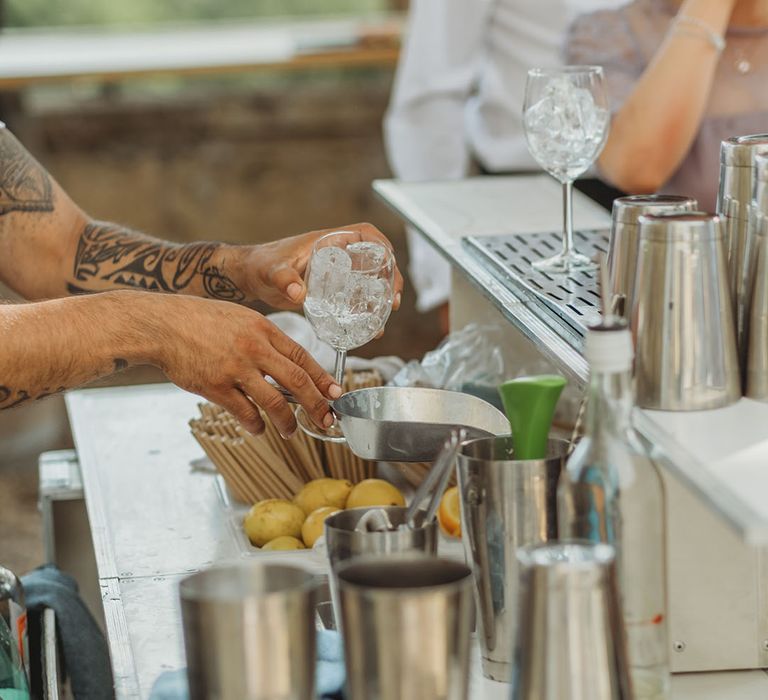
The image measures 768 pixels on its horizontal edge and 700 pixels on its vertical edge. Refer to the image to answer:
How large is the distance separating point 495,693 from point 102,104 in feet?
14.0

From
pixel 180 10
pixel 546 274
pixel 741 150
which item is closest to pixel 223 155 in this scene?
pixel 180 10

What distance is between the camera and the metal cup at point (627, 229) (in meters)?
1.28

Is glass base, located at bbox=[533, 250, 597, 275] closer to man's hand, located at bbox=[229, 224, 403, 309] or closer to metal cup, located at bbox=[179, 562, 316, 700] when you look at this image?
man's hand, located at bbox=[229, 224, 403, 309]

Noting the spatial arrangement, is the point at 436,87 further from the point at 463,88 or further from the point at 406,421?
the point at 406,421

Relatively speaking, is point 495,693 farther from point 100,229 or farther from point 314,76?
point 314,76

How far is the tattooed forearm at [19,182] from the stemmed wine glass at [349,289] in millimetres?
711

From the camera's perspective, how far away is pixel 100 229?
6.69 feet

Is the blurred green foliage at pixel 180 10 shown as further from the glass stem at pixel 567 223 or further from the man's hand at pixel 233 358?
the man's hand at pixel 233 358

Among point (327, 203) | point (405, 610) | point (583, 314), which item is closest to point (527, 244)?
point (583, 314)

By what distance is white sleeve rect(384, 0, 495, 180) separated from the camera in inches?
125

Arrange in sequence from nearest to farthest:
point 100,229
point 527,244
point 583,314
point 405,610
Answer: point 405,610 < point 583,314 < point 527,244 < point 100,229

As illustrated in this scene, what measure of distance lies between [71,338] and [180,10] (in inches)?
197

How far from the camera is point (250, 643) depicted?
921 millimetres

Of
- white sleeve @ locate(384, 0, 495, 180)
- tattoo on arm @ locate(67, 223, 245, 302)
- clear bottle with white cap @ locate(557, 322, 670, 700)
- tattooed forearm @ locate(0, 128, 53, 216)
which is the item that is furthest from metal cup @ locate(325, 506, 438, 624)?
white sleeve @ locate(384, 0, 495, 180)
